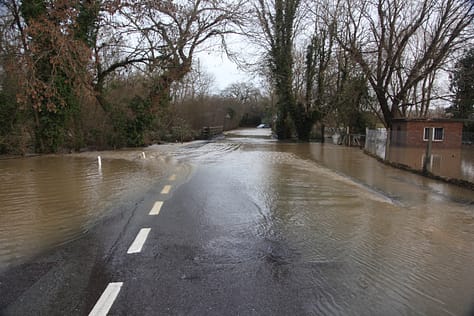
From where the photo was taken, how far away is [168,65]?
65.8ft

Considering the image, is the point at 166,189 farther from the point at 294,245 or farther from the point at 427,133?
the point at 427,133

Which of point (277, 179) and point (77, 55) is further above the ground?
point (77, 55)

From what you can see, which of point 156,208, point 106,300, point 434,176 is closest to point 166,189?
point 156,208

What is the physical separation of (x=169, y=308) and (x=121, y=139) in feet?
Answer: 61.4

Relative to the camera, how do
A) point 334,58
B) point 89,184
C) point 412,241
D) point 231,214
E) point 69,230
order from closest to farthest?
point 412,241 < point 69,230 < point 231,214 < point 89,184 < point 334,58

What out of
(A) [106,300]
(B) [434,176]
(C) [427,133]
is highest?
(C) [427,133]

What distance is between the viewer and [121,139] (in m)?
20.5

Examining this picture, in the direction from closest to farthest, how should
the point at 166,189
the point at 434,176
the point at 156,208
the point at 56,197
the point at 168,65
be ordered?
the point at 156,208, the point at 56,197, the point at 166,189, the point at 434,176, the point at 168,65

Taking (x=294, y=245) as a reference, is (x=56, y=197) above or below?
above

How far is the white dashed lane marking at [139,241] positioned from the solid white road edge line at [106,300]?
2.88 ft

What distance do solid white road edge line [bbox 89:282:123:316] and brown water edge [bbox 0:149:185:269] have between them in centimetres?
144

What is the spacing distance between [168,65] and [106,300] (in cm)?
1836

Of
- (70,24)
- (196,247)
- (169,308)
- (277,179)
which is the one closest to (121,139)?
(70,24)

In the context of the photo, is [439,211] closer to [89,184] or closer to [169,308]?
[169,308]
